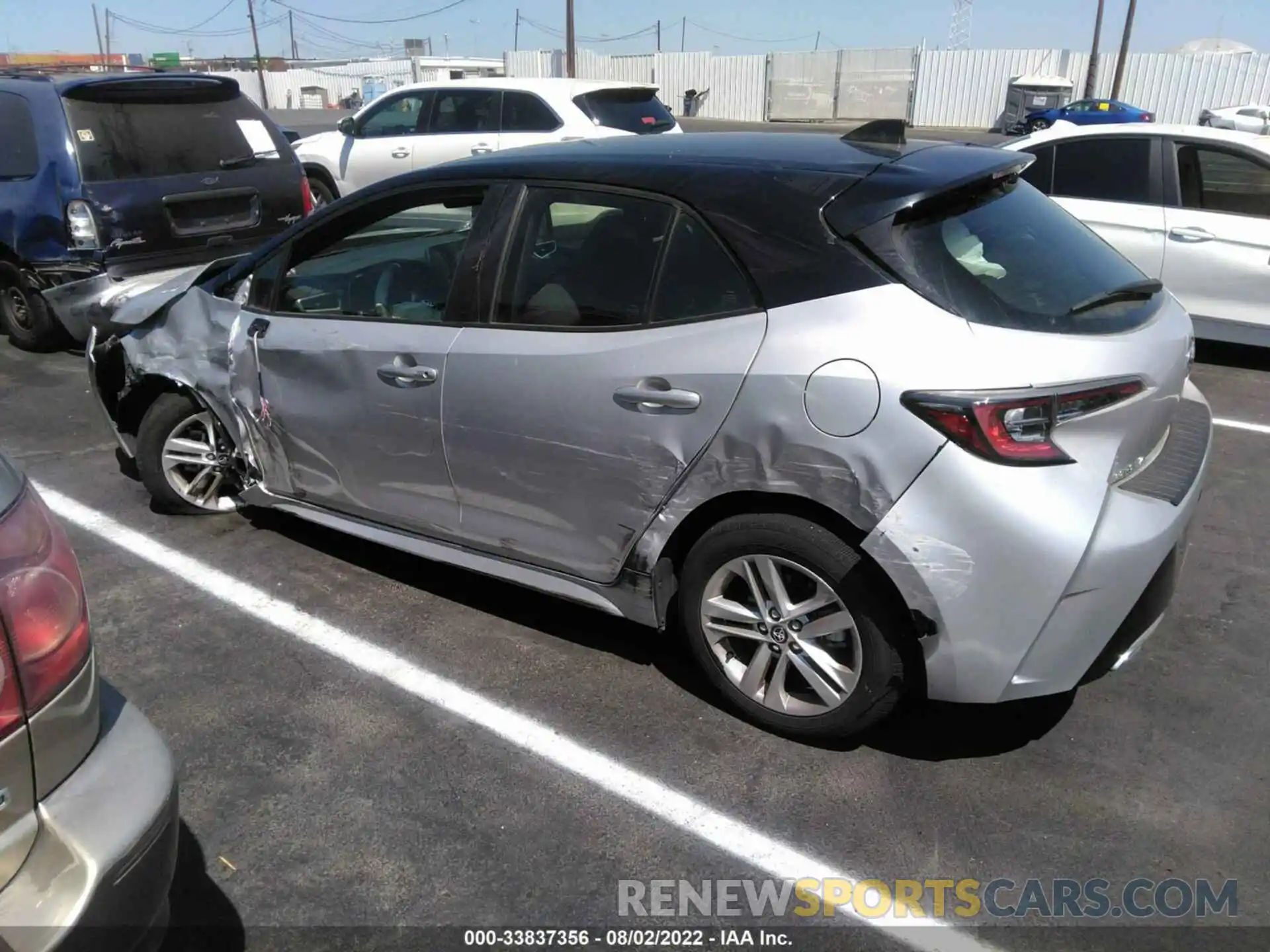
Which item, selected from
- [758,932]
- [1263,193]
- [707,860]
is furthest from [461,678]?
[1263,193]

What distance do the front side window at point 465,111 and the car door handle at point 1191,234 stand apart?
6.76 m

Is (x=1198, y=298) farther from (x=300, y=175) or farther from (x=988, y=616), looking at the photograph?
(x=300, y=175)

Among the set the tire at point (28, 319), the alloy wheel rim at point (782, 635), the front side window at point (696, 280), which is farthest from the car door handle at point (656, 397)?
the tire at point (28, 319)

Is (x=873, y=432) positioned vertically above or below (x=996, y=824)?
above

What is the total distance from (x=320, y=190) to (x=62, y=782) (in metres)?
10.9

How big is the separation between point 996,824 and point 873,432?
1126 mm

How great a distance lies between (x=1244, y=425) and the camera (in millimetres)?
5613

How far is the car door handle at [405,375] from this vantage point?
329 centimetres

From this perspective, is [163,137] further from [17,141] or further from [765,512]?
[765,512]

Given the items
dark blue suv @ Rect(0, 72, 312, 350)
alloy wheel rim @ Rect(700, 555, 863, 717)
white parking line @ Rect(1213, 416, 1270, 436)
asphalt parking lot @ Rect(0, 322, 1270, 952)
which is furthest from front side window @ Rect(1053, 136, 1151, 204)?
dark blue suv @ Rect(0, 72, 312, 350)

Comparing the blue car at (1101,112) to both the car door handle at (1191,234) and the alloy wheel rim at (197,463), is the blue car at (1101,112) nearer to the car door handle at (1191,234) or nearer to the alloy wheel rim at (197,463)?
the car door handle at (1191,234)

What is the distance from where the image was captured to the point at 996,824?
8.74ft

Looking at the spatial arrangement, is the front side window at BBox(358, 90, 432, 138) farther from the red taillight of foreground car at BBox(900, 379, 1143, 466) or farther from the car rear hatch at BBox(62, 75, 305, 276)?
the red taillight of foreground car at BBox(900, 379, 1143, 466)

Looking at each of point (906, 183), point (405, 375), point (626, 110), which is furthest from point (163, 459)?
point (626, 110)
